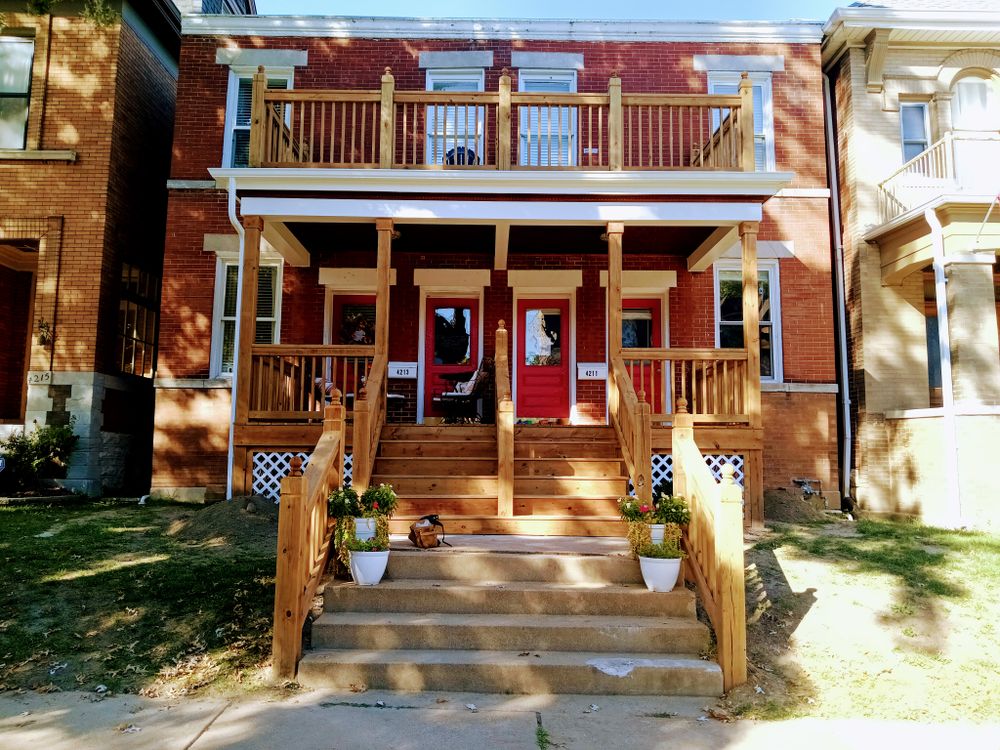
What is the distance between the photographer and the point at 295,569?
4.60m

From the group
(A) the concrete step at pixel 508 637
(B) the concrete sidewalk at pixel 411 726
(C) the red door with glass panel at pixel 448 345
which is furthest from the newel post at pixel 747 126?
(B) the concrete sidewalk at pixel 411 726

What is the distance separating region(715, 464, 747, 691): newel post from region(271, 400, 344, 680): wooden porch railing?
2.77 meters

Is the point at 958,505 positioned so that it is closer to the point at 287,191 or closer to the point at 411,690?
the point at 411,690

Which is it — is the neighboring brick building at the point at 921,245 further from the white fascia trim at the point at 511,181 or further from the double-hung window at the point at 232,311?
the double-hung window at the point at 232,311

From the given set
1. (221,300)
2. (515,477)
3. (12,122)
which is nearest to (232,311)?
(221,300)

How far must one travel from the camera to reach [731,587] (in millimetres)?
4586

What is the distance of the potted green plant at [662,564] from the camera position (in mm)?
5160

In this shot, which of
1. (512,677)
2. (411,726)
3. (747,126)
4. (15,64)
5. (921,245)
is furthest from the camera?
(15,64)

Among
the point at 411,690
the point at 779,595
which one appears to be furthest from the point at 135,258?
the point at 779,595

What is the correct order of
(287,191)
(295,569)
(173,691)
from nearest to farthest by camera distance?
1. (173,691)
2. (295,569)
3. (287,191)

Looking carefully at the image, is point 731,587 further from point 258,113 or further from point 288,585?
point 258,113

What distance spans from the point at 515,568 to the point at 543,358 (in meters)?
6.12

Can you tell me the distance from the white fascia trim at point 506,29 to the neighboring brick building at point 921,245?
1.12 meters

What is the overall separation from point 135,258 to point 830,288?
36.1 ft
